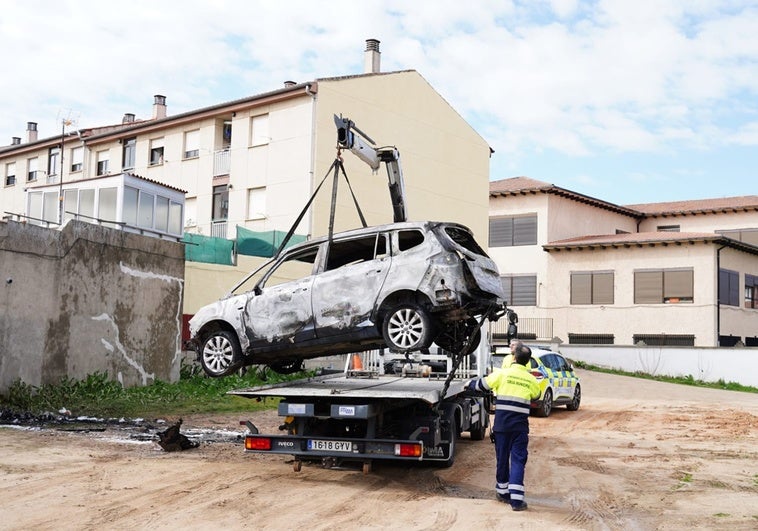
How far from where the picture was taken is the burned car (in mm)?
10438

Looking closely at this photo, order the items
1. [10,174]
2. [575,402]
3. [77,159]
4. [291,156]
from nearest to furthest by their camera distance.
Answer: [575,402], [291,156], [77,159], [10,174]

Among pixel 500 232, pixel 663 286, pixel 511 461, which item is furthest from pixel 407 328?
pixel 500 232

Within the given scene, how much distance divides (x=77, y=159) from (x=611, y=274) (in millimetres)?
26383

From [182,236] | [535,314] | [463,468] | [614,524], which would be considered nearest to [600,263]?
[535,314]

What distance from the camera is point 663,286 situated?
40375 mm

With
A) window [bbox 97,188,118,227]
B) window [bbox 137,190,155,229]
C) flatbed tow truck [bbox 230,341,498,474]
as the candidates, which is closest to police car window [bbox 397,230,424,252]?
flatbed tow truck [bbox 230,341,498,474]

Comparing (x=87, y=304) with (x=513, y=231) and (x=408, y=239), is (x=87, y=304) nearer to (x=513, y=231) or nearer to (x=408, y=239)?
(x=408, y=239)

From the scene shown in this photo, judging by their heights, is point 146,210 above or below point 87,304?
above

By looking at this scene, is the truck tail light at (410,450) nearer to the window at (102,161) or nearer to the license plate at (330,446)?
the license plate at (330,446)

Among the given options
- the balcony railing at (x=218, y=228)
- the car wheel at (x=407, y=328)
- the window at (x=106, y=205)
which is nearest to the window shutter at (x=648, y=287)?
the balcony railing at (x=218, y=228)

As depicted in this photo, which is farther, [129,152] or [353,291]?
[129,152]

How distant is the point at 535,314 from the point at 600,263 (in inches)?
167

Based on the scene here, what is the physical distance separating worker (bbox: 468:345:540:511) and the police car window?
2.09 metres

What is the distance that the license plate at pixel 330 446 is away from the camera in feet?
30.7
